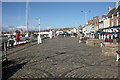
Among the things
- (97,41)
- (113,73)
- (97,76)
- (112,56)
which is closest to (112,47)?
(112,56)

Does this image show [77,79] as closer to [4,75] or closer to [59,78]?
[59,78]

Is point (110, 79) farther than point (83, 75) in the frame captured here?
No

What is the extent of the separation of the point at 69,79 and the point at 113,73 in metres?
1.82

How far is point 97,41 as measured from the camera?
16516 mm

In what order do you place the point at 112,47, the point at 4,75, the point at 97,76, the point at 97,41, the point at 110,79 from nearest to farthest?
1. the point at 110,79
2. the point at 97,76
3. the point at 4,75
4. the point at 112,47
5. the point at 97,41

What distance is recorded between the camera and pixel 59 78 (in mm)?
4855

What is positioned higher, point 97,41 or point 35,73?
point 97,41

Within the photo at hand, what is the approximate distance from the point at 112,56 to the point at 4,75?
642 cm

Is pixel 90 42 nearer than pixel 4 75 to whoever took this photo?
No

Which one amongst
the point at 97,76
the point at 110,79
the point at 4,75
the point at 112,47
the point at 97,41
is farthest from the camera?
the point at 97,41

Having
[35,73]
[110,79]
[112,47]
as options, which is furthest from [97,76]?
[112,47]

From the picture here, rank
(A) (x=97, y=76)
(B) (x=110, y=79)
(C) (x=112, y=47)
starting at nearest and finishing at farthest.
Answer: (B) (x=110, y=79) → (A) (x=97, y=76) → (C) (x=112, y=47)

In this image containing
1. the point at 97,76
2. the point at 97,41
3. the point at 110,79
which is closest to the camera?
the point at 110,79

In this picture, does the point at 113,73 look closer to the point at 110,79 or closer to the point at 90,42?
the point at 110,79
